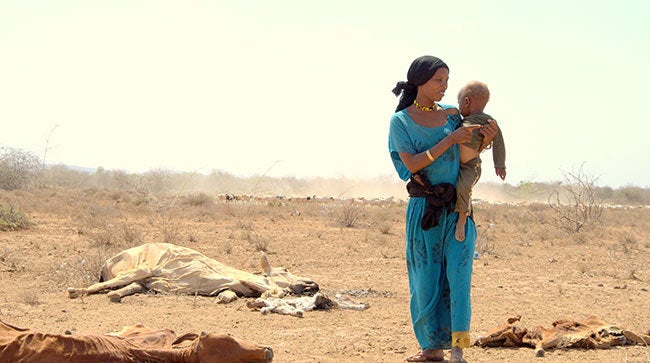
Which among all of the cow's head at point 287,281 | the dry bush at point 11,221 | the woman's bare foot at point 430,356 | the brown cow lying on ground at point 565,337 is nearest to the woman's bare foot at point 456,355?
the woman's bare foot at point 430,356

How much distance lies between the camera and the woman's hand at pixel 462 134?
16.8ft

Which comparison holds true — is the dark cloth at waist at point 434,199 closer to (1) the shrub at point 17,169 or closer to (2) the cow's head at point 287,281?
(2) the cow's head at point 287,281

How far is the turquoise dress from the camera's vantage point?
530 centimetres

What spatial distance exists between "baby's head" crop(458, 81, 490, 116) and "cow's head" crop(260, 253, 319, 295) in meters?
4.14

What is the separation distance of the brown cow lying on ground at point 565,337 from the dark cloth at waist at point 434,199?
4.67ft

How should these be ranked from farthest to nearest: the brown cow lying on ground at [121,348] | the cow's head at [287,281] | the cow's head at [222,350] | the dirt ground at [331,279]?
1. the cow's head at [287,281]
2. the dirt ground at [331,279]
3. the cow's head at [222,350]
4. the brown cow lying on ground at [121,348]

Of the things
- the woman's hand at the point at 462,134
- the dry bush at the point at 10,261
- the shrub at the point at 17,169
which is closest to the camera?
the woman's hand at the point at 462,134

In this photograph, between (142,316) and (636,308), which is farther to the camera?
(636,308)

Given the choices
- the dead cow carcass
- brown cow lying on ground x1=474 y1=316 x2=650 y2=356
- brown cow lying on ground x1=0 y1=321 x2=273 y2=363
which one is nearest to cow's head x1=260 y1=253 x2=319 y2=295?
the dead cow carcass

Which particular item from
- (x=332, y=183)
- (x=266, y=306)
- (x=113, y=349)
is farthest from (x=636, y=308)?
(x=332, y=183)

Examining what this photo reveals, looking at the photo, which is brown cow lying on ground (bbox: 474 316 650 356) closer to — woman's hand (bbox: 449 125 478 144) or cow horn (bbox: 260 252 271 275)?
woman's hand (bbox: 449 125 478 144)

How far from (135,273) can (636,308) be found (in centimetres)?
544

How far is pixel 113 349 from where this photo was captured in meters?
4.04

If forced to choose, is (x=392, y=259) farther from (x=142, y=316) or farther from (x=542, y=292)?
(x=142, y=316)
